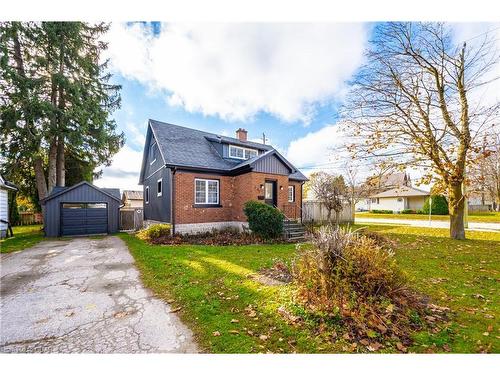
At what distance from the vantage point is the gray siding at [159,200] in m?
11.7

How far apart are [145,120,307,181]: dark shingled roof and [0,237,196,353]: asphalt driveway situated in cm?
624

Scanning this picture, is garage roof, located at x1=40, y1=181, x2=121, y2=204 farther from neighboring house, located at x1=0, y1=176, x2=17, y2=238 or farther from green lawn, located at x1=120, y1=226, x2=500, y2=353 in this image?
green lawn, located at x1=120, y1=226, x2=500, y2=353

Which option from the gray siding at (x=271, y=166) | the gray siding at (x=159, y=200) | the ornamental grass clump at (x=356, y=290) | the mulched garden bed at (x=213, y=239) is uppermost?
the gray siding at (x=271, y=166)

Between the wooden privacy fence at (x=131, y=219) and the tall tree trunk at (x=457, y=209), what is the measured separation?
1802 cm

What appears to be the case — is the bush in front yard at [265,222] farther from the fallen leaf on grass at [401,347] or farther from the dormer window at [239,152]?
the fallen leaf on grass at [401,347]

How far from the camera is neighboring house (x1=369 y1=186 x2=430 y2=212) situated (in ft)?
109

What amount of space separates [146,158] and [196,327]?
15644 mm

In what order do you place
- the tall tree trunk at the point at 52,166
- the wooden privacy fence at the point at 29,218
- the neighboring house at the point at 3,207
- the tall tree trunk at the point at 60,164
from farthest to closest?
the wooden privacy fence at the point at 29,218 < the tall tree trunk at the point at 60,164 < the tall tree trunk at the point at 52,166 < the neighboring house at the point at 3,207

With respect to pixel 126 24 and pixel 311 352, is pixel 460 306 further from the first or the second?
pixel 126 24

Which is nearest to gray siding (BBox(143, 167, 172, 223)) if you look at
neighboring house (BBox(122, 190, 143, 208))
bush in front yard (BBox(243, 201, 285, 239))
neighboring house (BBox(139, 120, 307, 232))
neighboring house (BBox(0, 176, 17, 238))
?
neighboring house (BBox(139, 120, 307, 232))

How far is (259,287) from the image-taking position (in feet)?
14.4

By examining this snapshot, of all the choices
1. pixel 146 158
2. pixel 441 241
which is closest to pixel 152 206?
pixel 146 158

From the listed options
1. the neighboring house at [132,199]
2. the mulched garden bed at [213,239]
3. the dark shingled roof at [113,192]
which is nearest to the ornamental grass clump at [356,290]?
the mulched garden bed at [213,239]

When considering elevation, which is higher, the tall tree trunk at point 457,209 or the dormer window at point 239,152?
the dormer window at point 239,152
